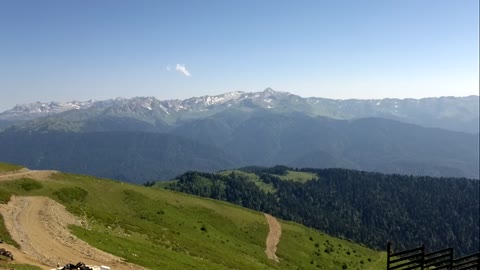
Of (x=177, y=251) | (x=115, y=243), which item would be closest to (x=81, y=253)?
(x=115, y=243)

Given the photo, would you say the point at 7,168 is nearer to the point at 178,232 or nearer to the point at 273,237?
the point at 178,232

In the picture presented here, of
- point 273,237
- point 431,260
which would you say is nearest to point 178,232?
point 273,237

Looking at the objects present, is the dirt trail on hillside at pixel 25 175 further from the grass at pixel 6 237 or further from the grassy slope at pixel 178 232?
the grass at pixel 6 237

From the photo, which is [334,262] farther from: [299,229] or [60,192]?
[60,192]

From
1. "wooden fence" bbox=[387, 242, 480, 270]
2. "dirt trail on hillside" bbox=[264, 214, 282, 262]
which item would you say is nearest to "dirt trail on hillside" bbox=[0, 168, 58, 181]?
"dirt trail on hillside" bbox=[264, 214, 282, 262]

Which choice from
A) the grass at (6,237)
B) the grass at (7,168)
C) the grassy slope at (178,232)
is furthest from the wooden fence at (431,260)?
the grass at (7,168)

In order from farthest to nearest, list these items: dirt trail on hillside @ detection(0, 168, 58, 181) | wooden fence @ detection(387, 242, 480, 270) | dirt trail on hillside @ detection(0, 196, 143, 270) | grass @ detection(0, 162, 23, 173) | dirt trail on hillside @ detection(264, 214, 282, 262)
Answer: dirt trail on hillside @ detection(264, 214, 282, 262), grass @ detection(0, 162, 23, 173), dirt trail on hillside @ detection(0, 168, 58, 181), dirt trail on hillside @ detection(0, 196, 143, 270), wooden fence @ detection(387, 242, 480, 270)

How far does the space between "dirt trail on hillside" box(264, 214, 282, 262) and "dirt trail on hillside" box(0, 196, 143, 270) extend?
181 feet

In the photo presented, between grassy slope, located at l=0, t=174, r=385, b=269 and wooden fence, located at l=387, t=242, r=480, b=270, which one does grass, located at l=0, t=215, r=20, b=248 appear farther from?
wooden fence, located at l=387, t=242, r=480, b=270

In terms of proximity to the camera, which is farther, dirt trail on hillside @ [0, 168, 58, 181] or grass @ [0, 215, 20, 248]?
dirt trail on hillside @ [0, 168, 58, 181]

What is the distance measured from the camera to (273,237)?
121750 mm

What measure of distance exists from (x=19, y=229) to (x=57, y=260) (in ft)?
50.2

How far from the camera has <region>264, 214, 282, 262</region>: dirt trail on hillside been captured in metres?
106

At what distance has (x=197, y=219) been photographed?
110688 millimetres
